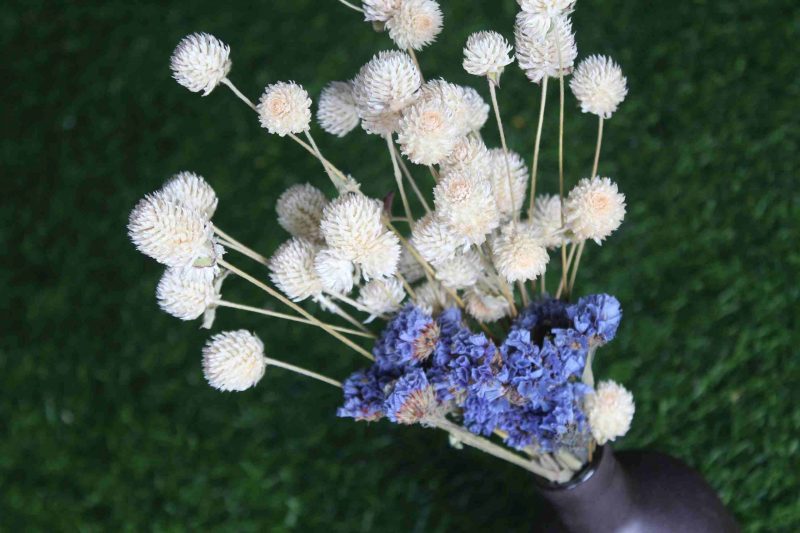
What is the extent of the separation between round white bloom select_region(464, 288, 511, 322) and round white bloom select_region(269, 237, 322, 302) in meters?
0.15

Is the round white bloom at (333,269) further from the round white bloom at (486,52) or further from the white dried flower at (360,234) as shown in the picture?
the round white bloom at (486,52)

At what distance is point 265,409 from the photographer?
5.28 ft

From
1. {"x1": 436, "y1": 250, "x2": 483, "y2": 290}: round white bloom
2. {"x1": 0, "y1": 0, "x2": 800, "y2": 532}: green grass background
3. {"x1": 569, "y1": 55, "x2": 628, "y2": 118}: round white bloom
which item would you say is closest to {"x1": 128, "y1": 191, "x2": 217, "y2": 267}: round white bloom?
{"x1": 436, "y1": 250, "x2": 483, "y2": 290}: round white bloom

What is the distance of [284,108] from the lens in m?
0.70

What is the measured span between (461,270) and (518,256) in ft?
0.26

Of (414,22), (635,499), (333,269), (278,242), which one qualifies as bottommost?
(635,499)

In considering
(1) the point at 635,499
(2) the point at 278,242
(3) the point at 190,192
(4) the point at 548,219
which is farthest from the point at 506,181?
(2) the point at 278,242

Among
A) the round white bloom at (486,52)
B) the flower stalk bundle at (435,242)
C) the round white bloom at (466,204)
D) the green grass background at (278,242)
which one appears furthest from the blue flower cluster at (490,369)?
the green grass background at (278,242)

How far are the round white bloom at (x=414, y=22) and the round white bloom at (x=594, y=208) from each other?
169 mm

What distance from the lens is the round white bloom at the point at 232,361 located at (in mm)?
750

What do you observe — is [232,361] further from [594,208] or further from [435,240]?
[594,208]

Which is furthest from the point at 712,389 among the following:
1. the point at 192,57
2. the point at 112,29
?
the point at 112,29

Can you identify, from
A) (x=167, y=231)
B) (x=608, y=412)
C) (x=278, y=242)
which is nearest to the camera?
(x=167, y=231)

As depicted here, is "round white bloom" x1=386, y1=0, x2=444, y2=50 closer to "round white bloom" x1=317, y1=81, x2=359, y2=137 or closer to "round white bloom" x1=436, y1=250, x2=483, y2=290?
"round white bloom" x1=317, y1=81, x2=359, y2=137
